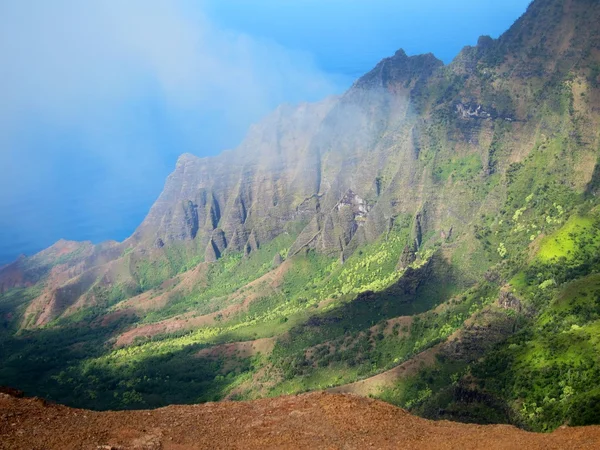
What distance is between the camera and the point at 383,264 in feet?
365

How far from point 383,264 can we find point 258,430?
85050mm

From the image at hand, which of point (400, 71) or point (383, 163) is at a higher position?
point (400, 71)

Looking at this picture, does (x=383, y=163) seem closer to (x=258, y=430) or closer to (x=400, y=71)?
(x=400, y=71)

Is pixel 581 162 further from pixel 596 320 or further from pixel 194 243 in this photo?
pixel 194 243

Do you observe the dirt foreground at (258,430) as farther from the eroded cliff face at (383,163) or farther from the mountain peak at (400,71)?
the mountain peak at (400,71)

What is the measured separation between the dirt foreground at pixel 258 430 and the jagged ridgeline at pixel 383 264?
11.7m

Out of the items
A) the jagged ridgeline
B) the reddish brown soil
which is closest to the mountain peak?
the jagged ridgeline

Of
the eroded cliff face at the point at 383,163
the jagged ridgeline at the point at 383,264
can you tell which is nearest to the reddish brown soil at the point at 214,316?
the jagged ridgeline at the point at 383,264

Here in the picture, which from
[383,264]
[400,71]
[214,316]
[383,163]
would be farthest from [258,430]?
[400,71]

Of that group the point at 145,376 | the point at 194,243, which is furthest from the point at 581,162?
the point at 194,243

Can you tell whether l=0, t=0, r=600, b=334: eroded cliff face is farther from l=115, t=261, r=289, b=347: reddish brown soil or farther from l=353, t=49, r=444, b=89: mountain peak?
l=115, t=261, r=289, b=347: reddish brown soil

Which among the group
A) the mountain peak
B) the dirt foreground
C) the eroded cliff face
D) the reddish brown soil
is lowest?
the dirt foreground

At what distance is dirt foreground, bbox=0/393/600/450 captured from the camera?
26391mm

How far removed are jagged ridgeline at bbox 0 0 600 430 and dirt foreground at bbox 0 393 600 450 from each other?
38.3ft
